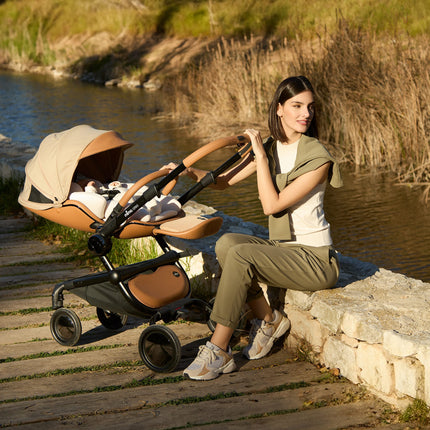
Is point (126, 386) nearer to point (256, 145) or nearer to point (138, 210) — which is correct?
point (138, 210)

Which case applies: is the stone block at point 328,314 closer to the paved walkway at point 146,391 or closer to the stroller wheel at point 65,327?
the paved walkway at point 146,391

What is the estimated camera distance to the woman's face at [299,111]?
13.1 ft

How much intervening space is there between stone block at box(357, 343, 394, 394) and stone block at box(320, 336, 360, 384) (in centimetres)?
4

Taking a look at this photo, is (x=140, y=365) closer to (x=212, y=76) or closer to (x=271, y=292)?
(x=271, y=292)

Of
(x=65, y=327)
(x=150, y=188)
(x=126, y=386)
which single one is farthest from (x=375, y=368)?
(x=65, y=327)

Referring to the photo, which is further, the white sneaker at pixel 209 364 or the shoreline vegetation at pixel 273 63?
the shoreline vegetation at pixel 273 63

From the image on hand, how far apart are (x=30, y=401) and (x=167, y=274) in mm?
1014

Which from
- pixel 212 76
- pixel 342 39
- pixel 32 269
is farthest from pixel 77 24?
pixel 32 269

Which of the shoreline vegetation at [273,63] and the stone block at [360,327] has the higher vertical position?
the shoreline vegetation at [273,63]

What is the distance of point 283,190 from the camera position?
154 inches

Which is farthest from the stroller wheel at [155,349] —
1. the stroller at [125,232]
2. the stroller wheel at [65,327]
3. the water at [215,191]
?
the water at [215,191]

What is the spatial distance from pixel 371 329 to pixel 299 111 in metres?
1.27

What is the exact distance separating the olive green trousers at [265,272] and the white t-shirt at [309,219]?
75mm

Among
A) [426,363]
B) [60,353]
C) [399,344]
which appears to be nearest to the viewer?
[426,363]
